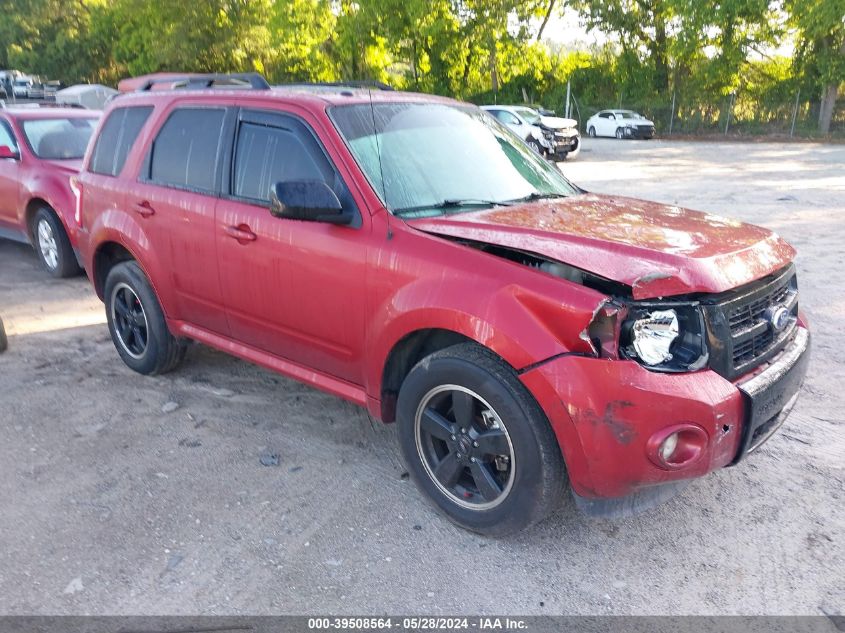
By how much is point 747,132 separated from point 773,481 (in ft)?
116

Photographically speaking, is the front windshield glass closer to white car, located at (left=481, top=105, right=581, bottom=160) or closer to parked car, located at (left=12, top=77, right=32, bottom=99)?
white car, located at (left=481, top=105, right=581, bottom=160)

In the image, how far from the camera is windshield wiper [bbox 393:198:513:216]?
3545 mm

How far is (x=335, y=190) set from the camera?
360 centimetres

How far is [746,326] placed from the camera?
303cm

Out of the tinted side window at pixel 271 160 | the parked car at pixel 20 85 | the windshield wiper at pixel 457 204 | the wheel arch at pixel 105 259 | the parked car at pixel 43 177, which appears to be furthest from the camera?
the parked car at pixel 20 85

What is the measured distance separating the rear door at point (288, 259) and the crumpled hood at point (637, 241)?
473 mm

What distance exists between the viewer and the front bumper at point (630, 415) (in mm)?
2703

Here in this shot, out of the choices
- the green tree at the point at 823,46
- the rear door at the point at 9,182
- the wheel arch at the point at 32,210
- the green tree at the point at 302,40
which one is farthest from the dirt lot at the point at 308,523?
the green tree at the point at 823,46

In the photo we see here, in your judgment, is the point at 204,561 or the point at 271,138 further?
the point at 271,138

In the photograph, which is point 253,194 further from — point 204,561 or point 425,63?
point 425,63

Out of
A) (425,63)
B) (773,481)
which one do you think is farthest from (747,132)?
(773,481)

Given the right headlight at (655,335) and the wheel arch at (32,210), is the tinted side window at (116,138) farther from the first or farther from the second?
the right headlight at (655,335)

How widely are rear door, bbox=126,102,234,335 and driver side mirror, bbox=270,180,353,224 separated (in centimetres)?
95

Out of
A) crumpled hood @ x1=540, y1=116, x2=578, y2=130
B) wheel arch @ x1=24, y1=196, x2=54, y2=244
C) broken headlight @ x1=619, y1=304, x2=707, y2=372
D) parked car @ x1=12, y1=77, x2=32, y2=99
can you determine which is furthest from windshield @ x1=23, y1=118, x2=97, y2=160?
parked car @ x1=12, y1=77, x2=32, y2=99
